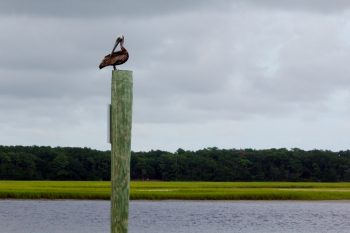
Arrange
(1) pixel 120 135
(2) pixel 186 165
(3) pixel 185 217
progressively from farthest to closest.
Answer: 1. (2) pixel 186 165
2. (3) pixel 185 217
3. (1) pixel 120 135

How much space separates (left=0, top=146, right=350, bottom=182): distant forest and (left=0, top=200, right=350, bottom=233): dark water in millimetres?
67216

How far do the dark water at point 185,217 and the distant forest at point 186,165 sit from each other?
221 ft

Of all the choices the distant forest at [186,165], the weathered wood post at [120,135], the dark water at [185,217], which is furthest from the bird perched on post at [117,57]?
the distant forest at [186,165]

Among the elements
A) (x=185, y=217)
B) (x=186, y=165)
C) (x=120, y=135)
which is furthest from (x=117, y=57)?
(x=186, y=165)

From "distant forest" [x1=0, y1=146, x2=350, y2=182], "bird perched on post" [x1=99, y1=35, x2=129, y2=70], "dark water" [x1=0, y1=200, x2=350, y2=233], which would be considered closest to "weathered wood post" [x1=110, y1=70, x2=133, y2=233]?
"bird perched on post" [x1=99, y1=35, x2=129, y2=70]

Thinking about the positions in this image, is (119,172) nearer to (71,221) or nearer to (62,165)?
(71,221)

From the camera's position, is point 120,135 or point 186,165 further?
point 186,165

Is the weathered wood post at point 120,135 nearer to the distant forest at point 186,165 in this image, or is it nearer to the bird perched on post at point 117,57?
the bird perched on post at point 117,57

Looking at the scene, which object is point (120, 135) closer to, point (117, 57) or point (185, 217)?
point (117, 57)

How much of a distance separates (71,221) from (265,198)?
27.1 m

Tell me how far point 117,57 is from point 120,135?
124 cm

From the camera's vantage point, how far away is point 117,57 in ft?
41.4

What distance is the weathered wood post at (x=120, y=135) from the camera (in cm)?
1198

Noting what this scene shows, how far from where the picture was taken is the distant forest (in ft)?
442
